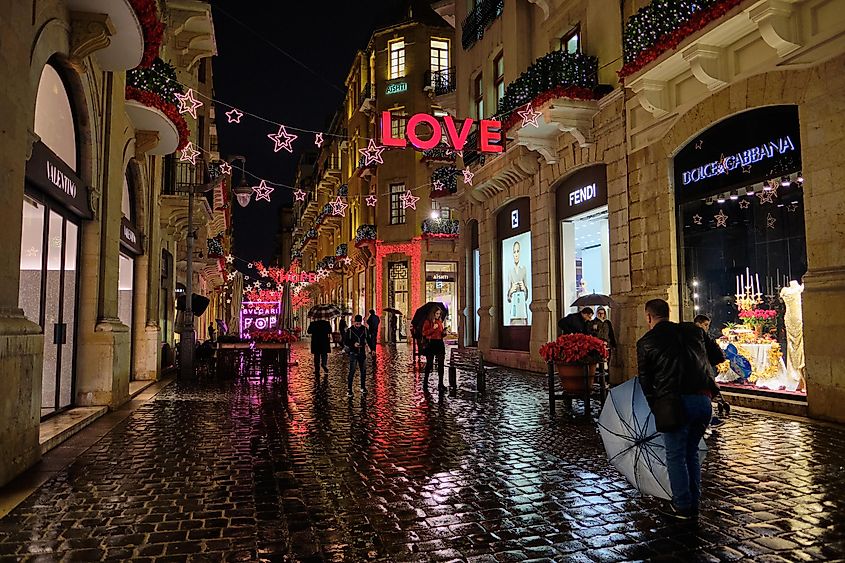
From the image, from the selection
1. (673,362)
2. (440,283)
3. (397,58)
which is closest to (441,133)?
(673,362)

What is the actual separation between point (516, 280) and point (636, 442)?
15.1 metres

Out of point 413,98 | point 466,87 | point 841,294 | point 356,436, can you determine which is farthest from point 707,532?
point 413,98

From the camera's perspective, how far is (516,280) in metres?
20.3

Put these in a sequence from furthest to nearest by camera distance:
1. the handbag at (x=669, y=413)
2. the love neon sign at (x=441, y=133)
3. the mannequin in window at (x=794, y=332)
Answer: the love neon sign at (x=441, y=133) < the mannequin in window at (x=794, y=332) < the handbag at (x=669, y=413)

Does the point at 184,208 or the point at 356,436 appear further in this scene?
the point at 184,208

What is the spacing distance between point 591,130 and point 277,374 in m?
10.1

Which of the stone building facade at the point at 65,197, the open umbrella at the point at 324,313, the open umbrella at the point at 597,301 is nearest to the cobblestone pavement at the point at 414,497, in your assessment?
the stone building facade at the point at 65,197

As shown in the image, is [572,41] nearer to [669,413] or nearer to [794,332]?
[794,332]

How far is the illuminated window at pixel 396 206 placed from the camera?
4106cm

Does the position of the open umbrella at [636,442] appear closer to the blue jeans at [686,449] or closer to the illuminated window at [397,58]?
the blue jeans at [686,449]

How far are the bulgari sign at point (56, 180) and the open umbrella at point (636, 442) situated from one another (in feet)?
22.9

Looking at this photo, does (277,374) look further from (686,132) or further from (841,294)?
(841,294)

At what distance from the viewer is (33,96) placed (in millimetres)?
7172

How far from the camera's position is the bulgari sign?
7.77 m
